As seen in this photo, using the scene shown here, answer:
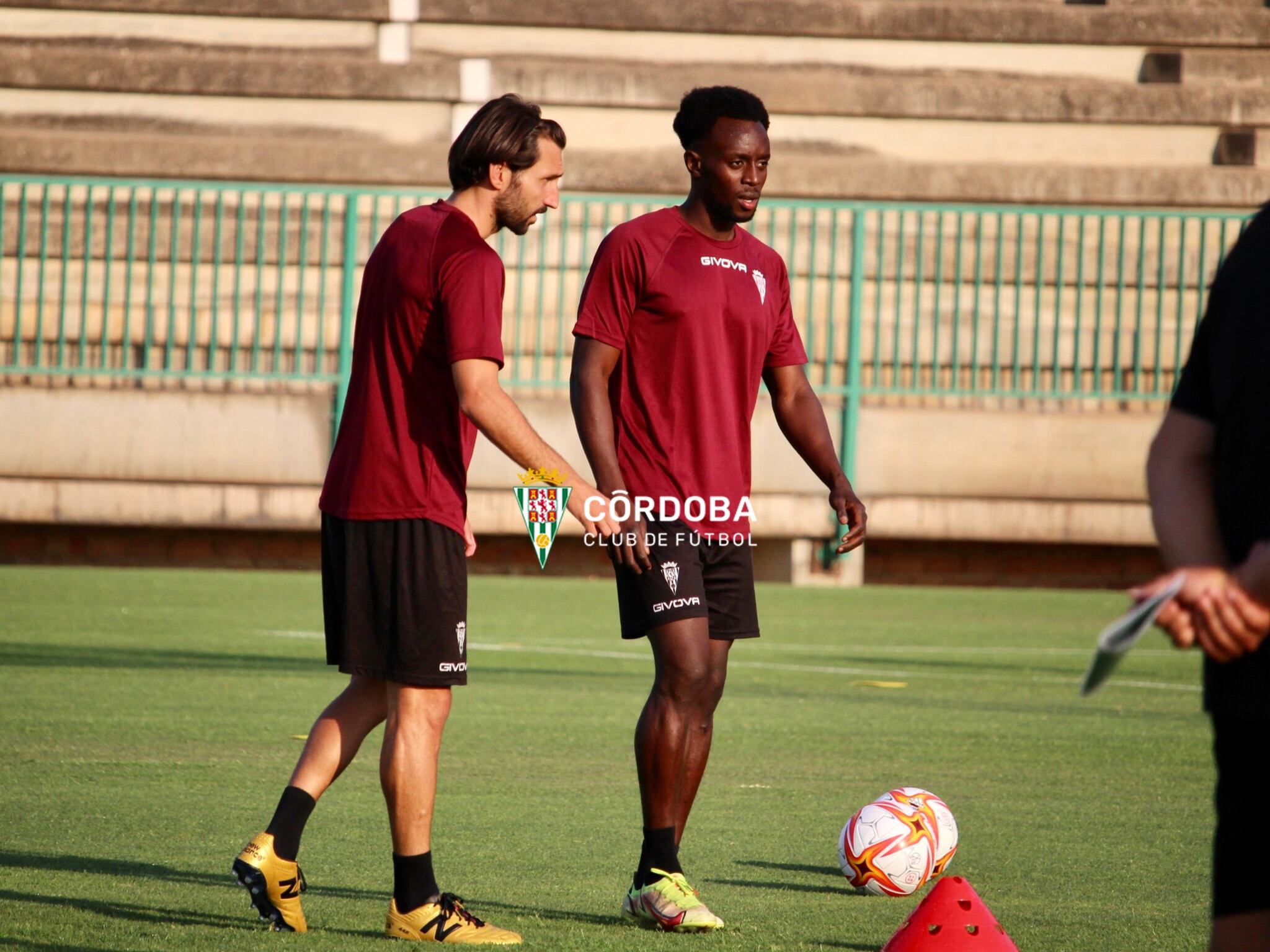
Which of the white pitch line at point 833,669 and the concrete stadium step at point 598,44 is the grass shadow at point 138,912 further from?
the concrete stadium step at point 598,44

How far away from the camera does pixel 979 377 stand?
17266 millimetres

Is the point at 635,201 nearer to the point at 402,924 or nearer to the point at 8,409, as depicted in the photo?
the point at 8,409

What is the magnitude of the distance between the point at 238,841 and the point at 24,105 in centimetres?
1396

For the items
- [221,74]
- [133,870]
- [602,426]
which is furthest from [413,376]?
→ [221,74]

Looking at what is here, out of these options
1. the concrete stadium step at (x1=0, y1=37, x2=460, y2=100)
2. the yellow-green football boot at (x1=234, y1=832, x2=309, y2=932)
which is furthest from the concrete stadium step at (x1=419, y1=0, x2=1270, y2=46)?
the yellow-green football boot at (x1=234, y1=832, x2=309, y2=932)

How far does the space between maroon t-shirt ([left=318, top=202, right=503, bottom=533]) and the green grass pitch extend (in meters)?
1.10

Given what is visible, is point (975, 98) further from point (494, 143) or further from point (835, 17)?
point (494, 143)

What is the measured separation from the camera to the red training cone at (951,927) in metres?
4.05

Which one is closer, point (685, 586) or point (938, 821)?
point (685, 586)

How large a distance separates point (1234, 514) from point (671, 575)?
2.55 m

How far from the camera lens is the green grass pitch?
4918 mm

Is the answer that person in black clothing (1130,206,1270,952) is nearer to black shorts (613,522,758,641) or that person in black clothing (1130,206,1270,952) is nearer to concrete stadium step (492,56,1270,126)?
black shorts (613,522,758,641)

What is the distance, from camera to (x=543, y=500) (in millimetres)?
4723

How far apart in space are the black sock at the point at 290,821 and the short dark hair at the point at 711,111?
2168 millimetres
